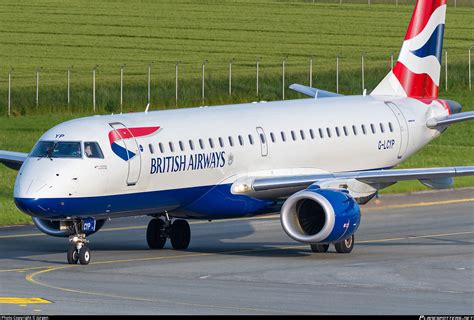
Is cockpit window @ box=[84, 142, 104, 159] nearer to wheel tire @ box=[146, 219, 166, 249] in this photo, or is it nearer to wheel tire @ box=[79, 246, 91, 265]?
wheel tire @ box=[79, 246, 91, 265]

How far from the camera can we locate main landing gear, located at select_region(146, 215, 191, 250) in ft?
138

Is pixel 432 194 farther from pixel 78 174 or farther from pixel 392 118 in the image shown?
pixel 78 174

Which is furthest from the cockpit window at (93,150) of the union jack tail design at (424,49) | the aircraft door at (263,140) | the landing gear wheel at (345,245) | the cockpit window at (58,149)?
the union jack tail design at (424,49)

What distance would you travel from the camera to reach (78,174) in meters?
A: 37.2

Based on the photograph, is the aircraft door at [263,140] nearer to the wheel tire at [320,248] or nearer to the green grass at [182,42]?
the wheel tire at [320,248]

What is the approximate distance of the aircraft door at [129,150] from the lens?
38.2 metres

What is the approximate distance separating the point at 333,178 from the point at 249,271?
5409mm

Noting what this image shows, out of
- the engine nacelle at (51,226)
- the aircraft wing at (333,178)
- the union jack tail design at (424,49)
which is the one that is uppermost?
the union jack tail design at (424,49)

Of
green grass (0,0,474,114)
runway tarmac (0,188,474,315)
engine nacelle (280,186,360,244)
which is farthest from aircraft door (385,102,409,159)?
green grass (0,0,474,114)

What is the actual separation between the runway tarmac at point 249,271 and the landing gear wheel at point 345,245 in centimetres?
18

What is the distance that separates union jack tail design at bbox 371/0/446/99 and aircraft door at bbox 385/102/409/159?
2553mm

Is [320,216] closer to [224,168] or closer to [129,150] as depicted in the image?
[224,168]

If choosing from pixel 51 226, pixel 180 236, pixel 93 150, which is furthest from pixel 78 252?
pixel 180 236

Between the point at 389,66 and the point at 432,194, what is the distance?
3703 centimetres
